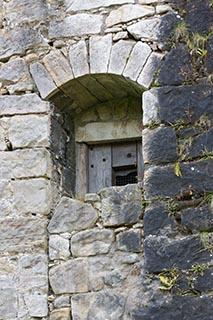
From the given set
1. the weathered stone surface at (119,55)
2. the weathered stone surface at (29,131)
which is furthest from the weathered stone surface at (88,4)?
the weathered stone surface at (29,131)

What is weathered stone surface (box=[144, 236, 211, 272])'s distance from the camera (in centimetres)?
464

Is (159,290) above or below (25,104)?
below

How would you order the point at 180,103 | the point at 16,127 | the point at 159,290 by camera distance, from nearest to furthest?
the point at 159,290, the point at 180,103, the point at 16,127

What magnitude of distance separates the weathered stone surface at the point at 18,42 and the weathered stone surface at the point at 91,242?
4.47ft

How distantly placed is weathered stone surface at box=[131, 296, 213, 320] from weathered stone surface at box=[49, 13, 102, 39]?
1885 mm

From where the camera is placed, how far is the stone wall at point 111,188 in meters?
4.73

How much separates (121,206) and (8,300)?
0.95 metres

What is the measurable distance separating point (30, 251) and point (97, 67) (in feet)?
4.23

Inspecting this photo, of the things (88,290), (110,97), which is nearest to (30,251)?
(88,290)

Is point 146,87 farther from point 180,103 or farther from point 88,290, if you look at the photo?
point 88,290

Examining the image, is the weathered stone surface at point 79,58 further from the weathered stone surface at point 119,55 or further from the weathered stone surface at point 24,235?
the weathered stone surface at point 24,235

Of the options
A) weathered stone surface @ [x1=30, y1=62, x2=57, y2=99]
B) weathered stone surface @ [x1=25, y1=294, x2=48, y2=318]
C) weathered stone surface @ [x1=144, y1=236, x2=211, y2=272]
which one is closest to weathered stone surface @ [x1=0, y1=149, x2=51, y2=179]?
weathered stone surface @ [x1=30, y1=62, x2=57, y2=99]

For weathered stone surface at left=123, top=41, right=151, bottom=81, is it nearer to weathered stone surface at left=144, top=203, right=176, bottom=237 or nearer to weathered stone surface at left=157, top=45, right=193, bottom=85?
weathered stone surface at left=157, top=45, right=193, bottom=85

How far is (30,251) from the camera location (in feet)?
16.8
